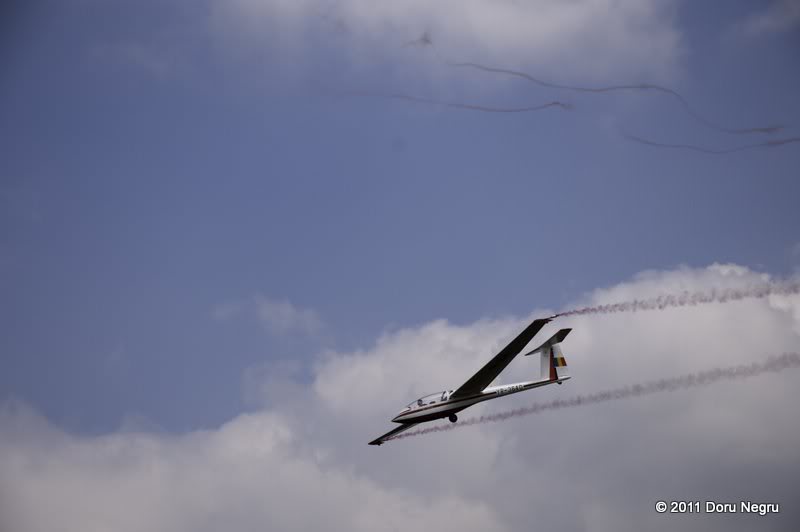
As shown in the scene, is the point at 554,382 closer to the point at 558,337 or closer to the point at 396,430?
the point at 558,337

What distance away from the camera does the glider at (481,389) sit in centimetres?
6373

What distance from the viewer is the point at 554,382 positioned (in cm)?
6738

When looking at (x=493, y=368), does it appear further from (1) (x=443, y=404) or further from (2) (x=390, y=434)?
(2) (x=390, y=434)

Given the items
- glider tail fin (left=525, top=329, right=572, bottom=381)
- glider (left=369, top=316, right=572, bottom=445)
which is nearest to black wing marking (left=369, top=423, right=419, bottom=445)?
glider (left=369, top=316, right=572, bottom=445)

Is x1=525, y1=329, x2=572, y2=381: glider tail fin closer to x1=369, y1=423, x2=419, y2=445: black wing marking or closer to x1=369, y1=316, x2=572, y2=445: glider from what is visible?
x1=369, y1=316, x2=572, y2=445: glider

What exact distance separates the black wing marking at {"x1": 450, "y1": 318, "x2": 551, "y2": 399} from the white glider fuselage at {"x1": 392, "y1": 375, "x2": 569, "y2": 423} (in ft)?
1.53

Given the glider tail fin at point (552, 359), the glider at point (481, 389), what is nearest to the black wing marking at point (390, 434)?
the glider at point (481, 389)

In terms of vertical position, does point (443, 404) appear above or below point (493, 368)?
below

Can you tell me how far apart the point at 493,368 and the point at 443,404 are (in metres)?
5.08

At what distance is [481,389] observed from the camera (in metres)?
65.4

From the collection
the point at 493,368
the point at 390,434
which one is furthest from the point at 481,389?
the point at 390,434

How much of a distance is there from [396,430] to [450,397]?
21.0ft

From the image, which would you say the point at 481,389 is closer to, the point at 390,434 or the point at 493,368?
the point at 493,368

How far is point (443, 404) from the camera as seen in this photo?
2571 inches
